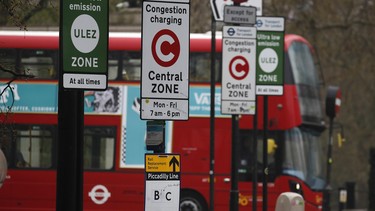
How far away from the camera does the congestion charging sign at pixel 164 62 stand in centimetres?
1005

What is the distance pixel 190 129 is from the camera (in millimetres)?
24031

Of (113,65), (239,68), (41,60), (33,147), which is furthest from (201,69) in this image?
(239,68)

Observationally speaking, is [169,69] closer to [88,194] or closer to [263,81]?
[263,81]

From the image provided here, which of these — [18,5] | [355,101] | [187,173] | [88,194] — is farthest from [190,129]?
[355,101]

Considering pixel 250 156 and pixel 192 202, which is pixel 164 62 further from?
pixel 250 156

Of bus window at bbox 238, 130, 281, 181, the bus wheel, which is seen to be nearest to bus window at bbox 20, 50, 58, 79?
the bus wheel

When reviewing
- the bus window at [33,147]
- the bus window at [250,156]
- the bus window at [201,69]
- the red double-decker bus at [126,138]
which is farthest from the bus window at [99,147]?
the bus window at [250,156]

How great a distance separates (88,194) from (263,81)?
8.95 metres

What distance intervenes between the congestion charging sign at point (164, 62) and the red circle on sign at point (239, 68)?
17.1 ft

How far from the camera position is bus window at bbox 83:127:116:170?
24.4m

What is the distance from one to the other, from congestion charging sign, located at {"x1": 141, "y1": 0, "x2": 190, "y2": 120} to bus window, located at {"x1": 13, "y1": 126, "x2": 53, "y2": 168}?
47.7 ft

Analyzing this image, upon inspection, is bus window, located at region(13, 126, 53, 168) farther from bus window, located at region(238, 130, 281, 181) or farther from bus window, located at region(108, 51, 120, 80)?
bus window, located at region(238, 130, 281, 181)

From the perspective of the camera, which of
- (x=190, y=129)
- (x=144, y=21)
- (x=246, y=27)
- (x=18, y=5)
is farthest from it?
(x=190, y=129)

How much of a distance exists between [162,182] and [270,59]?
6.53 meters
